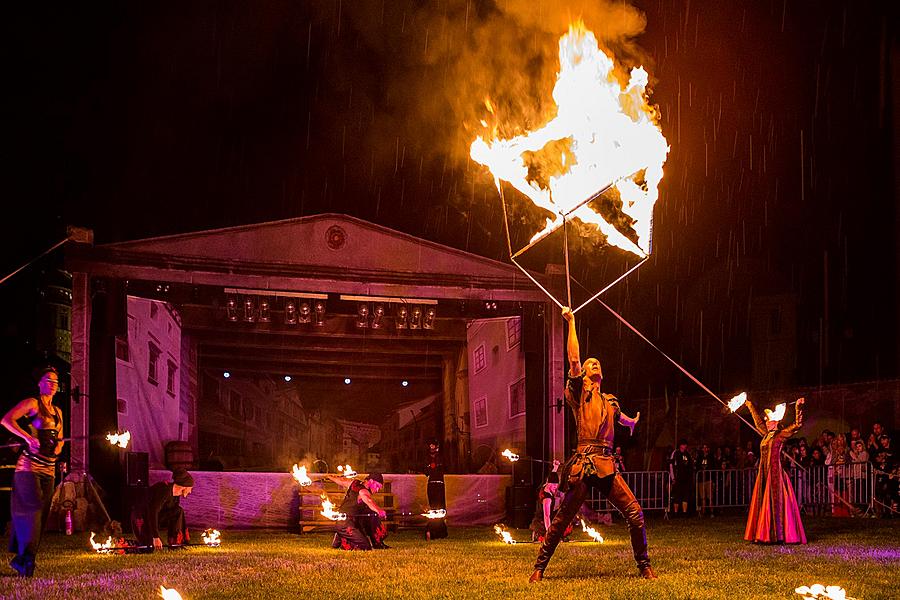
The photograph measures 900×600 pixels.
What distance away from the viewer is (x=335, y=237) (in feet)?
68.7

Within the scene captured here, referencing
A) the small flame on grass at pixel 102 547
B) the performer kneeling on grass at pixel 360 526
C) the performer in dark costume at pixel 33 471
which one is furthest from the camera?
the performer kneeling on grass at pixel 360 526

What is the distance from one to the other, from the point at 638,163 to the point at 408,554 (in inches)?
249

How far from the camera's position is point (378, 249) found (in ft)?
69.7

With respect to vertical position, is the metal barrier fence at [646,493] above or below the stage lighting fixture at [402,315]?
below

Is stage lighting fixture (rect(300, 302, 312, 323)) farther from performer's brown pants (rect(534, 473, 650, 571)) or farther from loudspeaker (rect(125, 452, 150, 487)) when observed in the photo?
performer's brown pants (rect(534, 473, 650, 571))

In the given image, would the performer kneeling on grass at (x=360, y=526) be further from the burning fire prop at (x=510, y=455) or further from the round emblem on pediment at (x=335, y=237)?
the round emblem on pediment at (x=335, y=237)

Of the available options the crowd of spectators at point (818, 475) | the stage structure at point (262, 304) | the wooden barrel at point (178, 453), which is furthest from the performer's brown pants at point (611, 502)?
the wooden barrel at point (178, 453)

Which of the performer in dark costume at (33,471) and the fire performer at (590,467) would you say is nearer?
the fire performer at (590,467)

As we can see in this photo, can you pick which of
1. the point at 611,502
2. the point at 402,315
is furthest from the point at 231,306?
the point at 611,502

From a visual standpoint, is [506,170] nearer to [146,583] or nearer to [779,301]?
[146,583]

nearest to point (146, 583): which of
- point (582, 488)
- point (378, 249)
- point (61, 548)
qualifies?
point (582, 488)

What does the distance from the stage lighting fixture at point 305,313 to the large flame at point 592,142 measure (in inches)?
374

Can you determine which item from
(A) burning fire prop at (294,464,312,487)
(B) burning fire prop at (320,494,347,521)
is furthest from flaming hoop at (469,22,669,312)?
(A) burning fire prop at (294,464,312,487)

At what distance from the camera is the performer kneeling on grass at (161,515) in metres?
13.7
